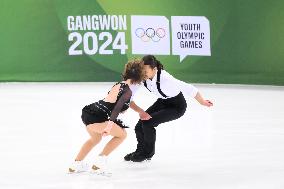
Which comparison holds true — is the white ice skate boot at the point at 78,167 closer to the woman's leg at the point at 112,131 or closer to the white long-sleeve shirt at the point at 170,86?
the woman's leg at the point at 112,131

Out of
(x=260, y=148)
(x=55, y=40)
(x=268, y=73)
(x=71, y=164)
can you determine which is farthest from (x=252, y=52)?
(x=71, y=164)

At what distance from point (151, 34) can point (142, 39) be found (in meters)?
0.21

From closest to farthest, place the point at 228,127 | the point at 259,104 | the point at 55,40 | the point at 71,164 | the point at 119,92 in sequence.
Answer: the point at 119,92 → the point at 71,164 → the point at 228,127 → the point at 259,104 → the point at 55,40

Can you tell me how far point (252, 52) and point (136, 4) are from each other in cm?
246

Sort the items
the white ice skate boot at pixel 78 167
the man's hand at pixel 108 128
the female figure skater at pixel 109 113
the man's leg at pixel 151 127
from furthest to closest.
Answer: the man's leg at pixel 151 127 < the white ice skate boot at pixel 78 167 < the female figure skater at pixel 109 113 < the man's hand at pixel 108 128

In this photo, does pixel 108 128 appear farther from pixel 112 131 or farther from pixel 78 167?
pixel 78 167

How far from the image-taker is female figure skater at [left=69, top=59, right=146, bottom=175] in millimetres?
6109

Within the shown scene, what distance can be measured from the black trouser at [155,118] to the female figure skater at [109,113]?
0.56 metres

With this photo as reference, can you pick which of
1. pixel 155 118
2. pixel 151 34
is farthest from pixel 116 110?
pixel 151 34

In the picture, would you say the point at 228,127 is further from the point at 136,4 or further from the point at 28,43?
the point at 28,43

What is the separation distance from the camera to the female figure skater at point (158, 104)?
22.1ft

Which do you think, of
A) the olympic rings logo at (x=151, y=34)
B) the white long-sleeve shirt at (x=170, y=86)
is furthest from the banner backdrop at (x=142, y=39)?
the white long-sleeve shirt at (x=170, y=86)

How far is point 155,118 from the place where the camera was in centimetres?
689

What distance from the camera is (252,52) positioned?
13.3 m
